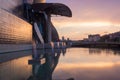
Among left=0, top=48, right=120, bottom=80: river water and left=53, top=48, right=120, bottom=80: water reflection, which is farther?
left=53, top=48, right=120, bottom=80: water reflection

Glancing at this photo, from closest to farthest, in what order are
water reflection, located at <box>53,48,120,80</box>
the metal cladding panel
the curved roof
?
1. water reflection, located at <box>53,48,120,80</box>
2. the metal cladding panel
3. the curved roof

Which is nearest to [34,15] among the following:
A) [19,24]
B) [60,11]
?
[60,11]

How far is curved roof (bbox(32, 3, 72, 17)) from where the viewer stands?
228 ft

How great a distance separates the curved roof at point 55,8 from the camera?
6950 centimetres

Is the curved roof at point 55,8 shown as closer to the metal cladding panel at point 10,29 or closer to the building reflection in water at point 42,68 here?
the metal cladding panel at point 10,29

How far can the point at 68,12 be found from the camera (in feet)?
238

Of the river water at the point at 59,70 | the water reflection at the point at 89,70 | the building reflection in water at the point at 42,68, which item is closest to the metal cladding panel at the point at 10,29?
the building reflection in water at the point at 42,68

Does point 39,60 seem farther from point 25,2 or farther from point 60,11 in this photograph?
point 25,2

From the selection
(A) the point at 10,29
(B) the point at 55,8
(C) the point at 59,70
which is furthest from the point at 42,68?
(B) the point at 55,8

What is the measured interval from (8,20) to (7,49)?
22.0 ft

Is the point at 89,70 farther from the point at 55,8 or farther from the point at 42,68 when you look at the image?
the point at 55,8

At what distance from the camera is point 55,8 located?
71.6m

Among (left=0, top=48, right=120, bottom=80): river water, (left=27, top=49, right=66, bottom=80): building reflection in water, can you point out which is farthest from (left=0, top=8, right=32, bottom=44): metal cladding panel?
(left=0, top=48, right=120, bottom=80): river water

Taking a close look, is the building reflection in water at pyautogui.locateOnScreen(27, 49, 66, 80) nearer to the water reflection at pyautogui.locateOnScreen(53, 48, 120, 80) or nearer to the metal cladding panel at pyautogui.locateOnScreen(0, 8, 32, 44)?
the water reflection at pyautogui.locateOnScreen(53, 48, 120, 80)
